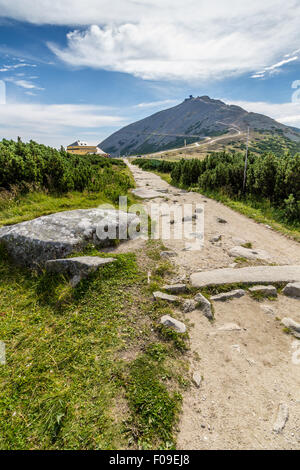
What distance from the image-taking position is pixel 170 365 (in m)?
3.12

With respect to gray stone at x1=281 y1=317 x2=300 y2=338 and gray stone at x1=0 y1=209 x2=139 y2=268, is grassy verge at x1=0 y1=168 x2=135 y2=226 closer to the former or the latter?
gray stone at x1=0 y1=209 x2=139 y2=268

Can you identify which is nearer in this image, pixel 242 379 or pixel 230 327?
pixel 242 379

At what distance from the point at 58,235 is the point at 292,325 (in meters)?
5.72

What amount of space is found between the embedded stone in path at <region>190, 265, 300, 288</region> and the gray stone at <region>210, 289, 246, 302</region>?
287mm

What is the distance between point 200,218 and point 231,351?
22.8 ft

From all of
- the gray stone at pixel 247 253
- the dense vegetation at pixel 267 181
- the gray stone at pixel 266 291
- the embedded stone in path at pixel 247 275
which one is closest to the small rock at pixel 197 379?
the embedded stone in path at pixel 247 275

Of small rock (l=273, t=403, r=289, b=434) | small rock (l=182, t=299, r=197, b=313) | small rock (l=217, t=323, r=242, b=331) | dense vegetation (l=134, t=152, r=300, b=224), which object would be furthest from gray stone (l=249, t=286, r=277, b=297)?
dense vegetation (l=134, t=152, r=300, b=224)

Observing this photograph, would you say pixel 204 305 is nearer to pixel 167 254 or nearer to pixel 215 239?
pixel 167 254

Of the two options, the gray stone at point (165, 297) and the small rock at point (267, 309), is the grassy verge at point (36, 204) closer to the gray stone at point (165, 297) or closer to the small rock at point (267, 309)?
the gray stone at point (165, 297)

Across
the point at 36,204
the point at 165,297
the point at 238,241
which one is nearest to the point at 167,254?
the point at 165,297

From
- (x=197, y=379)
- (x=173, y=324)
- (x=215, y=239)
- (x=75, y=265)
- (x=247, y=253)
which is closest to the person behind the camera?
(x=197, y=379)

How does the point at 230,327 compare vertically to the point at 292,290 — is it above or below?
below

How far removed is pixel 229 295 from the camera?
4.55m
